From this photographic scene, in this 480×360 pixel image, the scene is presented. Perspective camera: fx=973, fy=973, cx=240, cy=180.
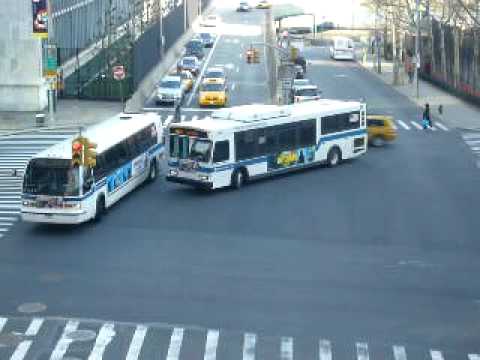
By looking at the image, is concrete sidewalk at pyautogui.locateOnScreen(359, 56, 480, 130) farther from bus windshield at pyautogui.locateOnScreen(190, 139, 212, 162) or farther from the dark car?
bus windshield at pyautogui.locateOnScreen(190, 139, 212, 162)

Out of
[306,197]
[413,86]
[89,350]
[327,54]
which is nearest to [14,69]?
[306,197]

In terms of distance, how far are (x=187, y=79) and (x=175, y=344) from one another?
52.9 metres

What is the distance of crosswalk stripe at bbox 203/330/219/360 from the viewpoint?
18672 millimetres

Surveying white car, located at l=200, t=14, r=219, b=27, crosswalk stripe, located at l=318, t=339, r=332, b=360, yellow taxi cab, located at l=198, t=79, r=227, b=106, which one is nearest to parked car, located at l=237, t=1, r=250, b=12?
white car, located at l=200, t=14, r=219, b=27

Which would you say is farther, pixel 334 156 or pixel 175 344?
pixel 334 156

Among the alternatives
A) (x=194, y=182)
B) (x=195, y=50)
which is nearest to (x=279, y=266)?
(x=194, y=182)

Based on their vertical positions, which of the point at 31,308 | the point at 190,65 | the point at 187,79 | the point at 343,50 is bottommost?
the point at 31,308

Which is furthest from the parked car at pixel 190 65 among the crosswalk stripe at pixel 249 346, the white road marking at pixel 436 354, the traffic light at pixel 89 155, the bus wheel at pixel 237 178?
the white road marking at pixel 436 354

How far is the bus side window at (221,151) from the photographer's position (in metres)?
34.5

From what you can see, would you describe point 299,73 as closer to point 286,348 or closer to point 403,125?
point 403,125

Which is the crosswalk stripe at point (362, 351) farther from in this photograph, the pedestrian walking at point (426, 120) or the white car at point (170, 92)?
the white car at point (170, 92)

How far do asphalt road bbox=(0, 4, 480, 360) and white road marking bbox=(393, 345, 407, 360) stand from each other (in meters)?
0.14

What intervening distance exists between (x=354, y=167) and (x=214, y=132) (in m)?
8.36

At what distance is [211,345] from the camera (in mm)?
19266
